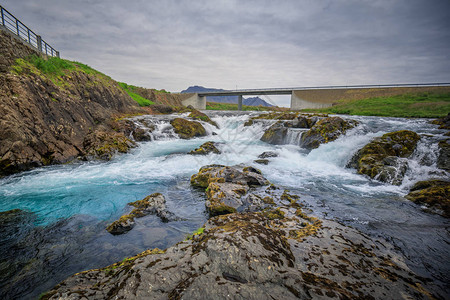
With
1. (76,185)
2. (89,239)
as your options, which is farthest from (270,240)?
(76,185)

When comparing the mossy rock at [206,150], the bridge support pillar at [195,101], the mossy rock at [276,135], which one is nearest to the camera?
the mossy rock at [206,150]

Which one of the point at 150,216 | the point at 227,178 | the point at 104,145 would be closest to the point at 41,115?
the point at 104,145

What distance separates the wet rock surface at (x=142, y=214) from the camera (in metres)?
5.11

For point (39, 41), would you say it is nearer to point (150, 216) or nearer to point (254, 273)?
point (150, 216)

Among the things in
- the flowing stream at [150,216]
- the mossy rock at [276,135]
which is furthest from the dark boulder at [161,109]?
the flowing stream at [150,216]

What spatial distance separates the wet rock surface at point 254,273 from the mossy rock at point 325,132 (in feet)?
37.5

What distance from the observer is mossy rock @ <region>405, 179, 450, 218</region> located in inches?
225

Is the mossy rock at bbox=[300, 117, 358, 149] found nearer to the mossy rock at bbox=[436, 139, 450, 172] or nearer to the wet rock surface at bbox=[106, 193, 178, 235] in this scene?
the mossy rock at bbox=[436, 139, 450, 172]

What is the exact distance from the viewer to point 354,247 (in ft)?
12.4

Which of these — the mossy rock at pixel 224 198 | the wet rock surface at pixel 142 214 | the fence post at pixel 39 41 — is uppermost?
the fence post at pixel 39 41

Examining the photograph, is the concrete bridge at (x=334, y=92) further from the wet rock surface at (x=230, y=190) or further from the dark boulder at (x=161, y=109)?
the wet rock surface at (x=230, y=190)

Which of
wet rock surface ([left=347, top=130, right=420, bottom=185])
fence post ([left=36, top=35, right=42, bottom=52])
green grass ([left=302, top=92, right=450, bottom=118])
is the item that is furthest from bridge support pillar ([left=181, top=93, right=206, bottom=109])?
wet rock surface ([left=347, top=130, right=420, bottom=185])

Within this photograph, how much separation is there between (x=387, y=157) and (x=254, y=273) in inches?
401

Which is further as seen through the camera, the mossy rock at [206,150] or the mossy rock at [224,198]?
the mossy rock at [206,150]
